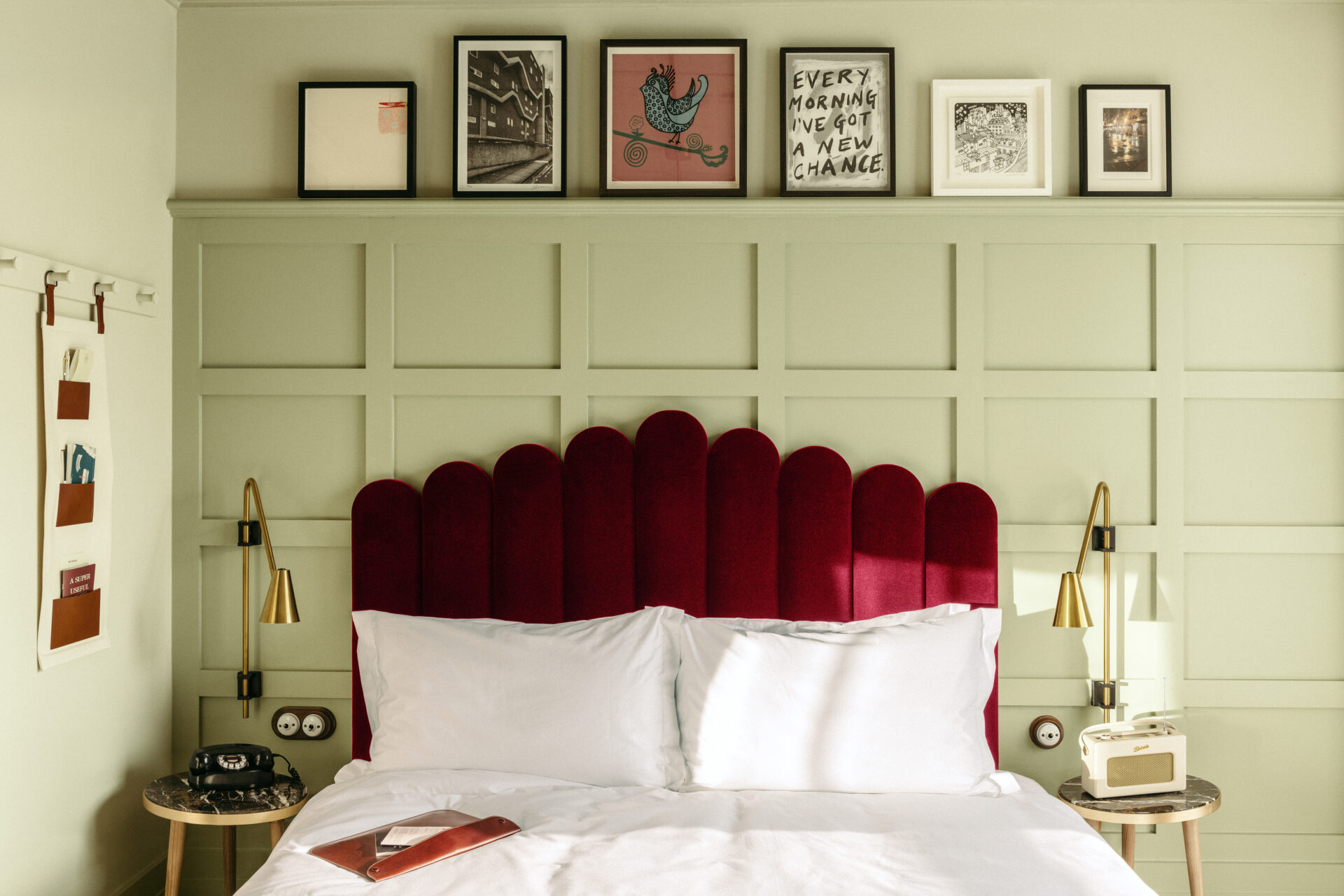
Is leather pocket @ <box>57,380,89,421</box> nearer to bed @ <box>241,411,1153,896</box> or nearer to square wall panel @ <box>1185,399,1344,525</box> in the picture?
bed @ <box>241,411,1153,896</box>

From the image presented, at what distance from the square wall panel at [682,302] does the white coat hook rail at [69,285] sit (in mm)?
1313

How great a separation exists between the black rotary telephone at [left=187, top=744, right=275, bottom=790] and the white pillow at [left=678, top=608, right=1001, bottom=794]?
3.82 ft

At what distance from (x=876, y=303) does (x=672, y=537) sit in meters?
0.95

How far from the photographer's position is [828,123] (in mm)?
2568

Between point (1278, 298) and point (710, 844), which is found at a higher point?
point (1278, 298)

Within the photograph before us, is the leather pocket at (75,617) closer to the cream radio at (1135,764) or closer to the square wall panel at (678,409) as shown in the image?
the square wall panel at (678,409)

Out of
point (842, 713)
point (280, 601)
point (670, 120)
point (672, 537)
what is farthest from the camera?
point (670, 120)

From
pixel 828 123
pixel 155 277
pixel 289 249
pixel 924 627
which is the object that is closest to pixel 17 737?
pixel 155 277

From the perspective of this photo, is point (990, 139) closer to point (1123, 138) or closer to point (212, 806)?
point (1123, 138)

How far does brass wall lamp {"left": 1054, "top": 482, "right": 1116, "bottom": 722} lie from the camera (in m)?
2.32

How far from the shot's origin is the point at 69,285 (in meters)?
2.17

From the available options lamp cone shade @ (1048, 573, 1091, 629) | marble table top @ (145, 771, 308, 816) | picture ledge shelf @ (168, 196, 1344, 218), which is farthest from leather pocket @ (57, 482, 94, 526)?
lamp cone shade @ (1048, 573, 1091, 629)

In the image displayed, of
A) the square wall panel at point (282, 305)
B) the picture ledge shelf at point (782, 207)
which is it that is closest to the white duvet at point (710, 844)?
the square wall panel at point (282, 305)

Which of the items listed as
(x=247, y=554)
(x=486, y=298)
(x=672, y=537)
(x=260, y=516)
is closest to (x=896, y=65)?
(x=486, y=298)
